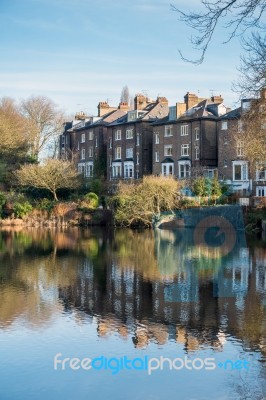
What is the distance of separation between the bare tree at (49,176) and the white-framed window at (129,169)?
1211 cm

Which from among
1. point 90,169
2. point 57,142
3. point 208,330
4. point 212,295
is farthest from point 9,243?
point 57,142

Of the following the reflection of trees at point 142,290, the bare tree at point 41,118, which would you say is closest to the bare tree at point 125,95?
the bare tree at point 41,118

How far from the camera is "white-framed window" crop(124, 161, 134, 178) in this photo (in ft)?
219

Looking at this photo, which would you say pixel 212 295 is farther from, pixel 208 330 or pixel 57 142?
pixel 57 142

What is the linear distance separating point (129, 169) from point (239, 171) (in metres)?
15.3

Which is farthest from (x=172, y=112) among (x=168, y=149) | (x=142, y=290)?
(x=142, y=290)

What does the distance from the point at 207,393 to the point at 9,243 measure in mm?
27086

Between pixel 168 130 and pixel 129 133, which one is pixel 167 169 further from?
pixel 129 133

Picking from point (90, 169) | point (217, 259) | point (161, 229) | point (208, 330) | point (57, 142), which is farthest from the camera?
point (57, 142)

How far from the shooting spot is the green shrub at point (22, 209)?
53531mm

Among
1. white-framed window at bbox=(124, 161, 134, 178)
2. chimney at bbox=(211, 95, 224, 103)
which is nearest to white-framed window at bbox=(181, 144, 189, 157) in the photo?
chimney at bbox=(211, 95, 224, 103)

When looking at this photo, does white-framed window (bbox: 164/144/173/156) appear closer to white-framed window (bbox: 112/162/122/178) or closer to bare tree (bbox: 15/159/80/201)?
white-framed window (bbox: 112/162/122/178)

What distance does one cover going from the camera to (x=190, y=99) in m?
62.1

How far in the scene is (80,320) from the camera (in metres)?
16.0
